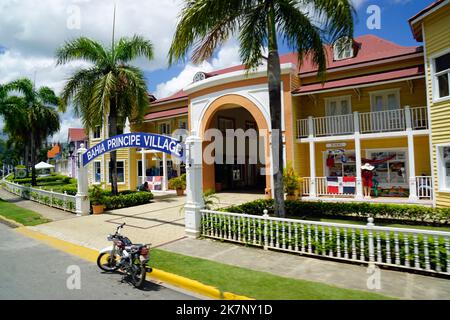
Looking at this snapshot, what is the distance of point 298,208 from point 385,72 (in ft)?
27.9

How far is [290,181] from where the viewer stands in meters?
15.1

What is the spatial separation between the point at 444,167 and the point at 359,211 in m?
3.93

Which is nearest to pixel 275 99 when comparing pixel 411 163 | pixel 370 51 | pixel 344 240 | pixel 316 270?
pixel 344 240

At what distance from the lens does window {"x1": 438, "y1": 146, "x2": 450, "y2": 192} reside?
11.5 metres

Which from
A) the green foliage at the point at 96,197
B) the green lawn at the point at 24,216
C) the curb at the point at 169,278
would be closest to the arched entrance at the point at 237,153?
the green foliage at the point at 96,197

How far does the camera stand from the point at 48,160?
240 ft

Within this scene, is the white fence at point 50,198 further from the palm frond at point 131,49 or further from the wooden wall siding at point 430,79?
the wooden wall siding at point 430,79

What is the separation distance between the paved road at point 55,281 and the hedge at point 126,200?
640cm

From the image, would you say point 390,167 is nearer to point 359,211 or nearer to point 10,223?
point 359,211

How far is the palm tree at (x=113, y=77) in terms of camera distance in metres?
15.5

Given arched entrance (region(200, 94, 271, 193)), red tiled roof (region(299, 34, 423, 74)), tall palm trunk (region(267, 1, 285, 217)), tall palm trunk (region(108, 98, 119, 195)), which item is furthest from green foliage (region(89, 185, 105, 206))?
red tiled roof (region(299, 34, 423, 74))

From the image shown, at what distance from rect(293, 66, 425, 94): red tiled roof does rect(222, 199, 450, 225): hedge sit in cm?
598

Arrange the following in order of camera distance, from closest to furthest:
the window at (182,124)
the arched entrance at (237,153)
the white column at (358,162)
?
the white column at (358,162)
the arched entrance at (237,153)
the window at (182,124)
